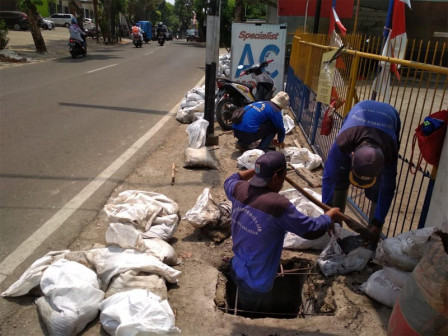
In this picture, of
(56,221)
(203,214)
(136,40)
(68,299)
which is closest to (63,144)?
(56,221)

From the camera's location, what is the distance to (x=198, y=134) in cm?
639

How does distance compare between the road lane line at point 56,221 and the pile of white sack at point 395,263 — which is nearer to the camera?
the pile of white sack at point 395,263

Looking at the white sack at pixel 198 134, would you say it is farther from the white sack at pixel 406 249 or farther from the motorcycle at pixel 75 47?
the motorcycle at pixel 75 47

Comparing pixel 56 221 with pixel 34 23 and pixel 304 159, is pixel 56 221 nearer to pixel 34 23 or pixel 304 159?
pixel 304 159

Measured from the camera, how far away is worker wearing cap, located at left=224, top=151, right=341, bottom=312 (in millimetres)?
2727

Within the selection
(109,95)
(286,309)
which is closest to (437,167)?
(286,309)

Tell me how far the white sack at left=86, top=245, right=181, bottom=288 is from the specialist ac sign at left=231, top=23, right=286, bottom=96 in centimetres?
673

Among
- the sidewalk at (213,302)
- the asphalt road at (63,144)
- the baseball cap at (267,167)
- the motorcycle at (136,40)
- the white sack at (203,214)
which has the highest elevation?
the baseball cap at (267,167)

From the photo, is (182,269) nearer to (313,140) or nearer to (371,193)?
(371,193)

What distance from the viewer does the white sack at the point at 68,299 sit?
103 inches

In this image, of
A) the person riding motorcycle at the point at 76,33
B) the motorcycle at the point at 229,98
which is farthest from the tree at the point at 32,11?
the motorcycle at the point at 229,98

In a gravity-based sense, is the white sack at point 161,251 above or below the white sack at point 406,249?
below

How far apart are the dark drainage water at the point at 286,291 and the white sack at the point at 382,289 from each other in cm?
61

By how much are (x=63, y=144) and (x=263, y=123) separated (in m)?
3.14
